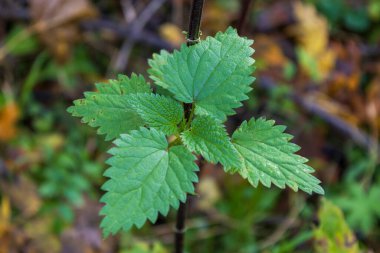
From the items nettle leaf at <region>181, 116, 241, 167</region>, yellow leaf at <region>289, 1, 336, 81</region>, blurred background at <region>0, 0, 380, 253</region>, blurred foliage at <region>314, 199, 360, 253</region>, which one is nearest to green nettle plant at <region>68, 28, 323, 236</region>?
nettle leaf at <region>181, 116, 241, 167</region>

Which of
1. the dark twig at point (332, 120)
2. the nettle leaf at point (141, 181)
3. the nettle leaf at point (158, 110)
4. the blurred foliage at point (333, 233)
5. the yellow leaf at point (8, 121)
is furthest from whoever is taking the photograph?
the dark twig at point (332, 120)

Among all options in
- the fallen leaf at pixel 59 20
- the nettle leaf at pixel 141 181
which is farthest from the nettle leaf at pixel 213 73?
the fallen leaf at pixel 59 20

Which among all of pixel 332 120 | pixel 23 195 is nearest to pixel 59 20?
pixel 23 195

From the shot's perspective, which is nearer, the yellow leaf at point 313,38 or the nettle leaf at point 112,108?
the nettle leaf at point 112,108

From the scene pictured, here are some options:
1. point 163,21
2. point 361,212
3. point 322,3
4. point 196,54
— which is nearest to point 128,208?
point 196,54

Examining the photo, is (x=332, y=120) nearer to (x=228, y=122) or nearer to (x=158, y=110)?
(x=228, y=122)

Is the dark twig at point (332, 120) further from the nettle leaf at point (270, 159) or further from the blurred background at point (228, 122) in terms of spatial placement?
the nettle leaf at point (270, 159)
